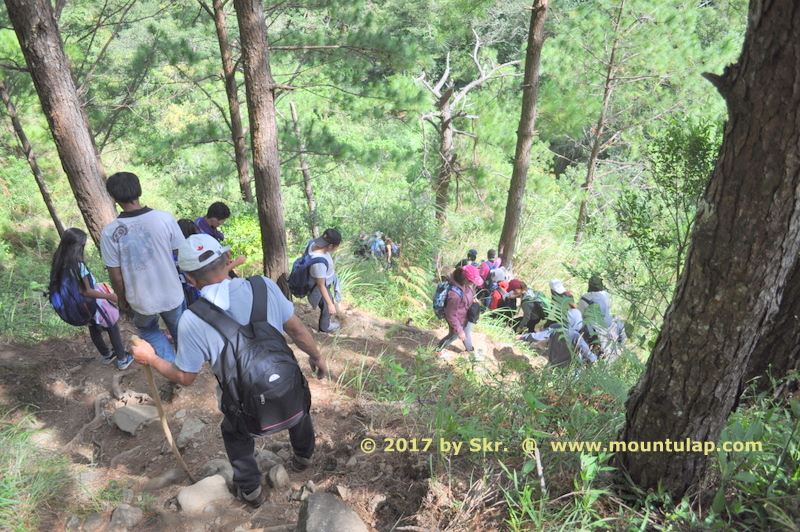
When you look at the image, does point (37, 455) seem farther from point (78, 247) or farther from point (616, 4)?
point (616, 4)

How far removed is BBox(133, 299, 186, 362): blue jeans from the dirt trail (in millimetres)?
356

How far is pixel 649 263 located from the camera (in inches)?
185

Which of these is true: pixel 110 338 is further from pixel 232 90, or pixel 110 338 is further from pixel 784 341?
pixel 232 90

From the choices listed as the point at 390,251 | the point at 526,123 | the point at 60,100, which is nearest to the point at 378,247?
the point at 390,251

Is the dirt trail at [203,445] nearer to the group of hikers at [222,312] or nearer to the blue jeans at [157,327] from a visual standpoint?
the group of hikers at [222,312]

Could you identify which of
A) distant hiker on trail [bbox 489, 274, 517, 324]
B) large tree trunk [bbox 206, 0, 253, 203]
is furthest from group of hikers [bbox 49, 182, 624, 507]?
large tree trunk [bbox 206, 0, 253, 203]

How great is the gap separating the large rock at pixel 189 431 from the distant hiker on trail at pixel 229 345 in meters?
0.94

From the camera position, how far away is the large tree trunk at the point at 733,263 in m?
1.59

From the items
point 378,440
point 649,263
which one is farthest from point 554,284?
point 378,440

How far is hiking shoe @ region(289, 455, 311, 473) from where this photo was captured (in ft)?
9.77

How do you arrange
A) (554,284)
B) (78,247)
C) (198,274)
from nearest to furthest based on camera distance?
(198,274) < (78,247) < (554,284)

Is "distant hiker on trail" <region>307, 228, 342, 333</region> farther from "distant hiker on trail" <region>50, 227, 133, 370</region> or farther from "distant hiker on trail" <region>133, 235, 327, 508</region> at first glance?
"distant hiker on trail" <region>133, 235, 327, 508</region>

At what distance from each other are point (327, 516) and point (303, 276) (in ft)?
8.59

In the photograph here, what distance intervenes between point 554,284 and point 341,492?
4.07 meters
